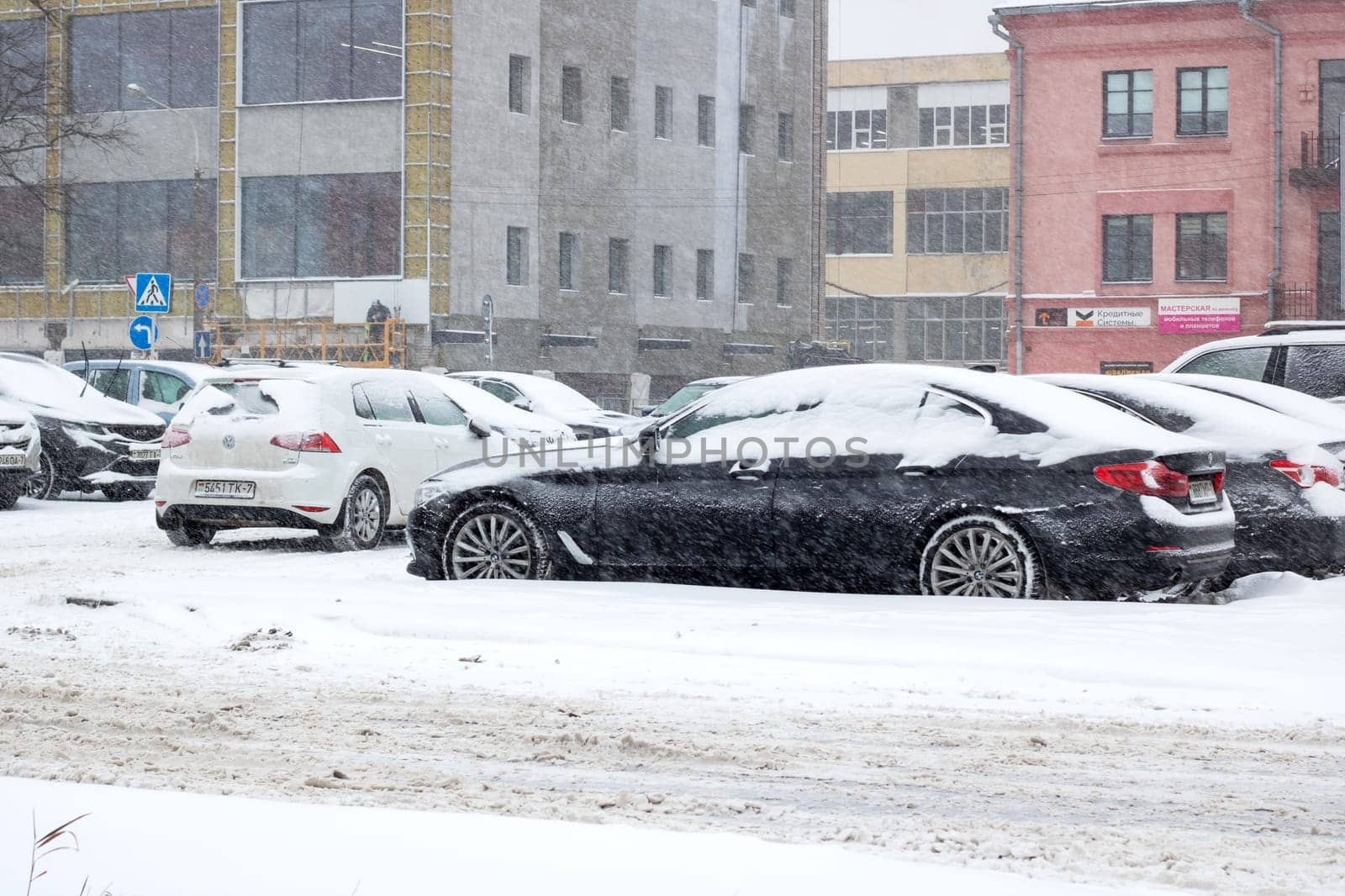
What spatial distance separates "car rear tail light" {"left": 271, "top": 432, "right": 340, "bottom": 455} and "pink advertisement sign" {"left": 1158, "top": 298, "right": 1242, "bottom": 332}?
94.9ft

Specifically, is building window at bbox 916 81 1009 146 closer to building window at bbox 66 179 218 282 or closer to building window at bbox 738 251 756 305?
building window at bbox 738 251 756 305

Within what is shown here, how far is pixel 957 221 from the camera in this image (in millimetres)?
65625

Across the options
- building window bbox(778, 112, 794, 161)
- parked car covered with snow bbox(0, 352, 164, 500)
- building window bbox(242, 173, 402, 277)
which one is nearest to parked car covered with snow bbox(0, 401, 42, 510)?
parked car covered with snow bbox(0, 352, 164, 500)

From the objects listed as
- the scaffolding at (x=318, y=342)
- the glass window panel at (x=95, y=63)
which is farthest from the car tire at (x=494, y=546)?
the glass window panel at (x=95, y=63)

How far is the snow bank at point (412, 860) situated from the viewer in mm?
4234

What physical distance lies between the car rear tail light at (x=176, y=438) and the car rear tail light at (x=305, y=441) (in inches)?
32.7

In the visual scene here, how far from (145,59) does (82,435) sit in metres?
27.6

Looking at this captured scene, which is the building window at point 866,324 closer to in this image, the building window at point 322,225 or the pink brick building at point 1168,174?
the pink brick building at point 1168,174

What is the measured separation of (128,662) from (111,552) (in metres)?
5.85

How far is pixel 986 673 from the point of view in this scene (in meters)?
7.48

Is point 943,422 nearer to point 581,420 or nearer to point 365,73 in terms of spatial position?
point 581,420

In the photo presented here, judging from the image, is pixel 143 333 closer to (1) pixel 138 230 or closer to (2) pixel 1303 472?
(1) pixel 138 230

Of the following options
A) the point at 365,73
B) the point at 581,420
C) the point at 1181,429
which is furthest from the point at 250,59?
the point at 1181,429

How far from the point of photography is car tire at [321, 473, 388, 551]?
13531mm
